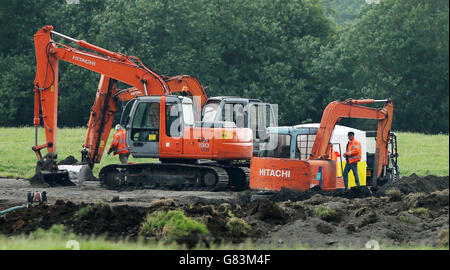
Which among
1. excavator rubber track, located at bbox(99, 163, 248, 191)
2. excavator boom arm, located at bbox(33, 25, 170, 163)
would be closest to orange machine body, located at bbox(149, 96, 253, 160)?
excavator rubber track, located at bbox(99, 163, 248, 191)

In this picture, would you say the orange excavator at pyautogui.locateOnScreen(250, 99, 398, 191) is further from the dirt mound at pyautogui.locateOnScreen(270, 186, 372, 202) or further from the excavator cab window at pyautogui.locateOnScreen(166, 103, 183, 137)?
the excavator cab window at pyautogui.locateOnScreen(166, 103, 183, 137)

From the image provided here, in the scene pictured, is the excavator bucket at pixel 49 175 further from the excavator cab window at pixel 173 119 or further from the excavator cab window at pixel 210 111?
the excavator cab window at pixel 210 111

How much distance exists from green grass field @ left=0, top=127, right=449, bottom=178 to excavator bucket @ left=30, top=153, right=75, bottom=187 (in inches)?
209

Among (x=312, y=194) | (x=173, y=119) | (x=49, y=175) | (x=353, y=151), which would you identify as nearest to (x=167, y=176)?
(x=173, y=119)

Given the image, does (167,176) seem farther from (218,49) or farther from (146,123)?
(218,49)

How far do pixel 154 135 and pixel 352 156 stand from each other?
6.00 meters

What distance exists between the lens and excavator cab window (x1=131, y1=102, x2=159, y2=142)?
24.1 meters

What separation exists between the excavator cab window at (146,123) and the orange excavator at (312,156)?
11.1ft

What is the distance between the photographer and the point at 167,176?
2434 centimetres

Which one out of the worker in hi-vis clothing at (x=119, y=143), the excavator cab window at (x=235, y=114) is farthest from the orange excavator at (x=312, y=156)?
the worker in hi-vis clothing at (x=119, y=143)

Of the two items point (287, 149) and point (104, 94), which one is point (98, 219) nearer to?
point (287, 149)

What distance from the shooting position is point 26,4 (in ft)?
208

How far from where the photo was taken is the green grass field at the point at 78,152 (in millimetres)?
31391
